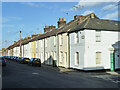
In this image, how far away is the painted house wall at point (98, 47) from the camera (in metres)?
21.6

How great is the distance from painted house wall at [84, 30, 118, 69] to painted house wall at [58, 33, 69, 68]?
5.32m

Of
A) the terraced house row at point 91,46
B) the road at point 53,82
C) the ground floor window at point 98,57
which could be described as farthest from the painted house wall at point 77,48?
the road at point 53,82

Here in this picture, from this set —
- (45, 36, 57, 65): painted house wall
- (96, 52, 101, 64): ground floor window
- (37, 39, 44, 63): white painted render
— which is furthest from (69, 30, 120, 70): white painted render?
(37, 39, 44, 63): white painted render

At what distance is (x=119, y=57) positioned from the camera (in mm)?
23938

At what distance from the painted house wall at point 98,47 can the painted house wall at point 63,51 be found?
5.32 meters

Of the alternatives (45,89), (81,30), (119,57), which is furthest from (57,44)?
(45,89)

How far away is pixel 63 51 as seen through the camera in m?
27.8

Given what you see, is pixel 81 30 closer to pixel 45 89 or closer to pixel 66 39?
pixel 66 39

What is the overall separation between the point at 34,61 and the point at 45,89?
22.7m

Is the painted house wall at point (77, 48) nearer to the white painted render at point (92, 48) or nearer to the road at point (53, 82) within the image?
the white painted render at point (92, 48)

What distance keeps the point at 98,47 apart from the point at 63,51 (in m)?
7.20

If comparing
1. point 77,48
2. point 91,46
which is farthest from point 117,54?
point 77,48

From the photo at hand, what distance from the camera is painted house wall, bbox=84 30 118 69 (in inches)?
849

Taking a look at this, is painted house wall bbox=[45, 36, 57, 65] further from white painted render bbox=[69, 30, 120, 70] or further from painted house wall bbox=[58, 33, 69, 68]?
white painted render bbox=[69, 30, 120, 70]
